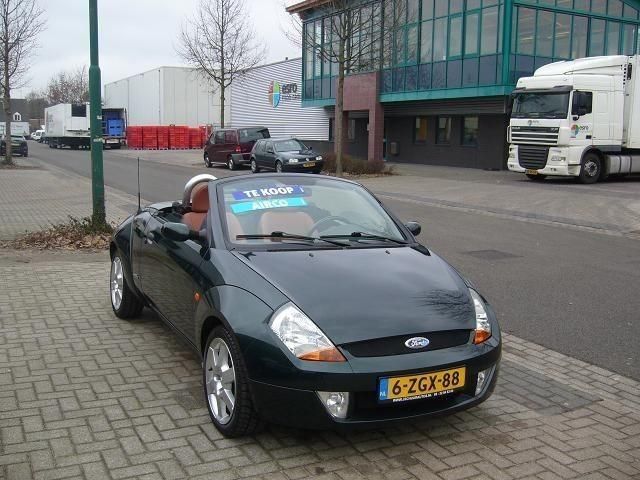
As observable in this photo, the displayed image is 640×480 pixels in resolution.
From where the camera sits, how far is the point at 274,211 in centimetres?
471

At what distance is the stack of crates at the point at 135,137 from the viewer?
192ft

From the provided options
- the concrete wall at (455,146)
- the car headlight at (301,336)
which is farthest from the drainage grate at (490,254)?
the concrete wall at (455,146)

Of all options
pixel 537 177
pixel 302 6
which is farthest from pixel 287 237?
pixel 302 6

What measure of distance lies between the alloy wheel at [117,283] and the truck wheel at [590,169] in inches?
733

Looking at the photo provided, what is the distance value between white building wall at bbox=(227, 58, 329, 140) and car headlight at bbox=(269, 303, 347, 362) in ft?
127

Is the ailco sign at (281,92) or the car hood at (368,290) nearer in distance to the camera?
the car hood at (368,290)

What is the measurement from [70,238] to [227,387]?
7.12m

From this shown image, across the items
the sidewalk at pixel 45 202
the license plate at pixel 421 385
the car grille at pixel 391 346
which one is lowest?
the sidewalk at pixel 45 202

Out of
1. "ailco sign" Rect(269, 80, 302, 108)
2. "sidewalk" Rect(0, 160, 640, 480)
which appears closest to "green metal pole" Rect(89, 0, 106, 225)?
"sidewalk" Rect(0, 160, 640, 480)

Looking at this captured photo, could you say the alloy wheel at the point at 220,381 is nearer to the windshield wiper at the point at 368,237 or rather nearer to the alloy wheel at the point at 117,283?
the windshield wiper at the point at 368,237

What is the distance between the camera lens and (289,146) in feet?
93.5

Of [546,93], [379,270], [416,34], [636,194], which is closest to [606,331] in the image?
[379,270]

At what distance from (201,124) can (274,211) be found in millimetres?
62681

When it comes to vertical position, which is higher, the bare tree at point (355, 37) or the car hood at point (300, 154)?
the bare tree at point (355, 37)
